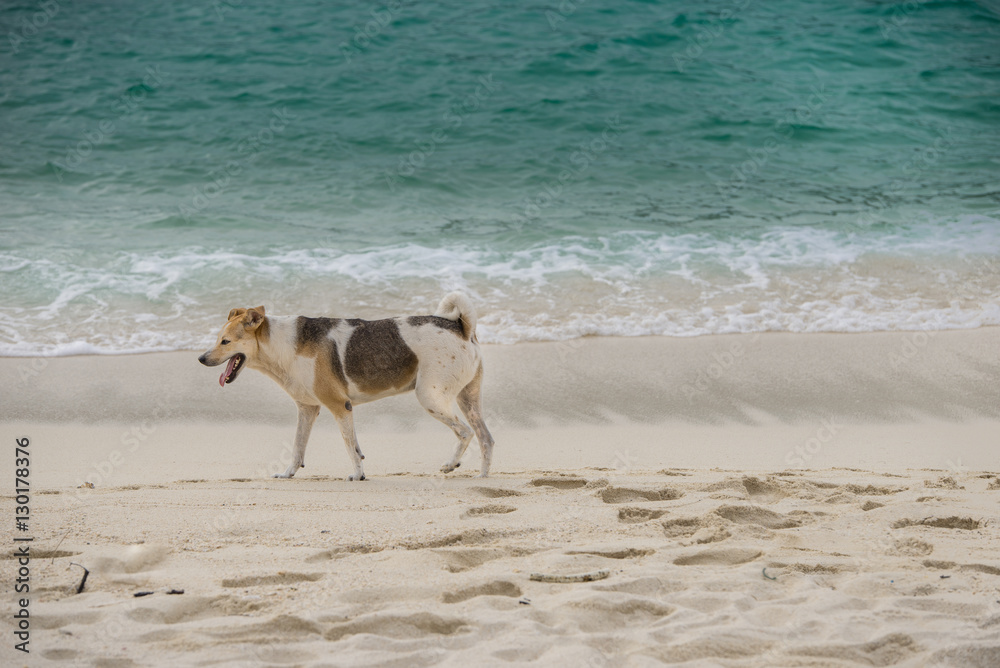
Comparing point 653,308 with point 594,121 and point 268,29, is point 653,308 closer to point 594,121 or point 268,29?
point 594,121

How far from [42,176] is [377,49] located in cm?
754

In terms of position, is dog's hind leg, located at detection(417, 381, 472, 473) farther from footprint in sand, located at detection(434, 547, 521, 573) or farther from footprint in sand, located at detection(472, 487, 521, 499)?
footprint in sand, located at detection(434, 547, 521, 573)

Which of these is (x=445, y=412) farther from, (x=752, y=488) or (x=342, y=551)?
(x=752, y=488)

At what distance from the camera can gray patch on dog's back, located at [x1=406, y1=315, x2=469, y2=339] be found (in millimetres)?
6207

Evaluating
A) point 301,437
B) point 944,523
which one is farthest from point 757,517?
point 301,437

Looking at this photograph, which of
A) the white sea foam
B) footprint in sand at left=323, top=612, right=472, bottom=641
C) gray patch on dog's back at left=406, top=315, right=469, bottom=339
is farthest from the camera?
the white sea foam

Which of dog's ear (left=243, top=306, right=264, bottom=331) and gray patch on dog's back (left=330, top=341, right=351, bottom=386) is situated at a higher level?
dog's ear (left=243, top=306, right=264, bottom=331)

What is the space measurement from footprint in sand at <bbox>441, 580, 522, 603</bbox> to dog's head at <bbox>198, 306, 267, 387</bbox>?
9.98 feet

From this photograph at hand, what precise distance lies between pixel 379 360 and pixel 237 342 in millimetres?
1085

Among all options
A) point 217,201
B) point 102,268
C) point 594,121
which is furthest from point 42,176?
point 594,121

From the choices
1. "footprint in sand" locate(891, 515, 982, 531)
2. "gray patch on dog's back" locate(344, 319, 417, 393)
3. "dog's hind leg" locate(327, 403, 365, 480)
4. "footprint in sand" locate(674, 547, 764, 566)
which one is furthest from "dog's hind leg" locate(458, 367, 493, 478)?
"footprint in sand" locate(891, 515, 982, 531)

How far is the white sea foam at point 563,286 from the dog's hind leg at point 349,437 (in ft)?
9.45

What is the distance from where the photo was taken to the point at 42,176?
14.2 m

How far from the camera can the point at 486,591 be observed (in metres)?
3.83
